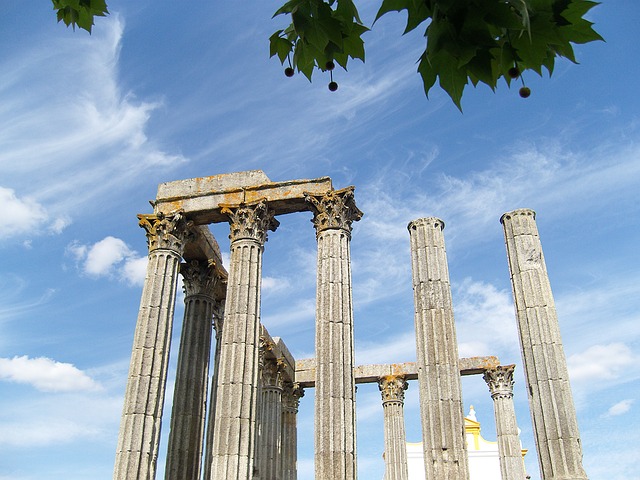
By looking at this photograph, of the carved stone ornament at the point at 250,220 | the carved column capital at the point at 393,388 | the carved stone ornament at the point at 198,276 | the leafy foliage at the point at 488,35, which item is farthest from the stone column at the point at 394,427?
the leafy foliage at the point at 488,35

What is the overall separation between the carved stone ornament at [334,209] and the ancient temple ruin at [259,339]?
46 millimetres

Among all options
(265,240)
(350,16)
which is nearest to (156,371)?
(265,240)

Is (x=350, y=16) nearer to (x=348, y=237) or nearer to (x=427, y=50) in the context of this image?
(x=427, y=50)

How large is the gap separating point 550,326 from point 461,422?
13.8ft

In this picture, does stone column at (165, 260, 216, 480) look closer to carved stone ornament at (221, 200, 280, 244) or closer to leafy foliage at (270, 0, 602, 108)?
carved stone ornament at (221, 200, 280, 244)

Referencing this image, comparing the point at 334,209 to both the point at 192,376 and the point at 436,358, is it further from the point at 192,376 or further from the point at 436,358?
the point at 192,376

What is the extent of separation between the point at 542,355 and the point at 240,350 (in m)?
9.47

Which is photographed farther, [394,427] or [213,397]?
[394,427]

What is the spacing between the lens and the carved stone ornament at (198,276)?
2544 cm

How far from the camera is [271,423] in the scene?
110ft

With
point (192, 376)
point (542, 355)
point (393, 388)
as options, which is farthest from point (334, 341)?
point (393, 388)

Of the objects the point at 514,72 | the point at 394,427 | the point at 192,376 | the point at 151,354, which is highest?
the point at 394,427

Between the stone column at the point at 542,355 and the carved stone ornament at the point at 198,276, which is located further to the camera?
the carved stone ornament at the point at 198,276

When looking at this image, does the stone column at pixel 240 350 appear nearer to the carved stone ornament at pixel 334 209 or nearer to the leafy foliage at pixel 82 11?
the carved stone ornament at pixel 334 209
